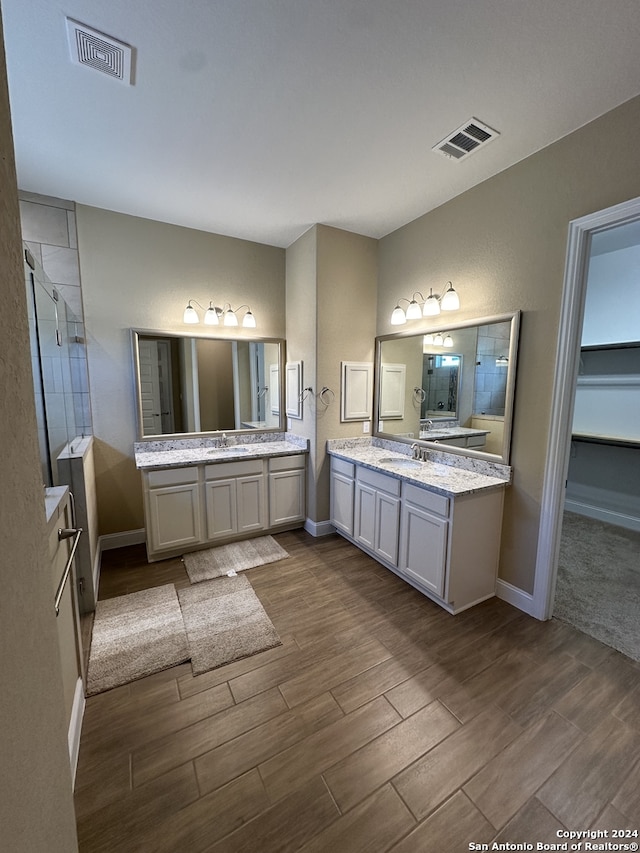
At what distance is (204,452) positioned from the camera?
334 centimetres

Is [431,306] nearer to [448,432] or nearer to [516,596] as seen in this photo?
[448,432]

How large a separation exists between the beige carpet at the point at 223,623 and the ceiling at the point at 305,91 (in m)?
2.94

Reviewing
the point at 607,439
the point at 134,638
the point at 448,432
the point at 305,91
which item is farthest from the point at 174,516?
the point at 607,439

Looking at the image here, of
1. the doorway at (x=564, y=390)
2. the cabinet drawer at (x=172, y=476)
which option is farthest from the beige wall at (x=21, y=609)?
the doorway at (x=564, y=390)

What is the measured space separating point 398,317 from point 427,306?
12.1 inches

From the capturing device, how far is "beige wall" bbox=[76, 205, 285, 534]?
2.98m

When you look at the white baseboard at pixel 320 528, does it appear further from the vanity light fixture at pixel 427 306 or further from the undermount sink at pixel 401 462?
the vanity light fixture at pixel 427 306

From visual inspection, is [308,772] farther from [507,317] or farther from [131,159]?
[131,159]

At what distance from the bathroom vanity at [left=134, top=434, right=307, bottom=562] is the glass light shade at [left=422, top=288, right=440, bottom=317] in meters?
1.68

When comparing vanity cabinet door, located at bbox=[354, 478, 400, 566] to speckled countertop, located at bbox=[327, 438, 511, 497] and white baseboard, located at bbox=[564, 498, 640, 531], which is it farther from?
white baseboard, located at bbox=[564, 498, 640, 531]

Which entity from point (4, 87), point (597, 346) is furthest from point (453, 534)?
point (597, 346)

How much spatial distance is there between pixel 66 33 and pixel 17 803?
99.5 inches

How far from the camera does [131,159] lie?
89.1 inches

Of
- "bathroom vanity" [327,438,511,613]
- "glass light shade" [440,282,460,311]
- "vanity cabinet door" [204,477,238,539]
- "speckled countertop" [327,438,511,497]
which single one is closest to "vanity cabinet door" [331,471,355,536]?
"bathroom vanity" [327,438,511,613]
